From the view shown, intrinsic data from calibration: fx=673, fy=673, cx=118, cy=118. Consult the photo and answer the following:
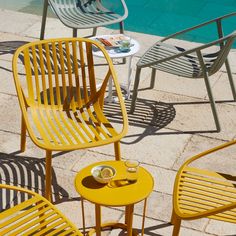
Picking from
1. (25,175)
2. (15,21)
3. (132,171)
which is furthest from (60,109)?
(15,21)

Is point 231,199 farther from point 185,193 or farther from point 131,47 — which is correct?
point 131,47

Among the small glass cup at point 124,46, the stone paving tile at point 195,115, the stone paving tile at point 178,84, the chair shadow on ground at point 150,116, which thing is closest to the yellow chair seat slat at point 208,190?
the chair shadow on ground at point 150,116

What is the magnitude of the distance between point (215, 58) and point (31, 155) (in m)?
1.95

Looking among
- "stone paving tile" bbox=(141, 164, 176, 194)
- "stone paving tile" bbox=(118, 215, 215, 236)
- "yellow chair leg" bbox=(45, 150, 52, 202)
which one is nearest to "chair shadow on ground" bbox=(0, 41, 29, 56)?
"stone paving tile" bbox=(141, 164, 176, 194)

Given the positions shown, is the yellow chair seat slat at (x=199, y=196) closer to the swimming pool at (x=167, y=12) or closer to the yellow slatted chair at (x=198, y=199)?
the yellow slatted chair at (x=198, y=199)

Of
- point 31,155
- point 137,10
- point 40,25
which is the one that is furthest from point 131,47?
point 137,10

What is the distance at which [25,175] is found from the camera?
5.21 m

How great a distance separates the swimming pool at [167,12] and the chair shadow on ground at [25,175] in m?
4.06

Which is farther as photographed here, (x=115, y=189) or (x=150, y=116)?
(x=150, y=116)

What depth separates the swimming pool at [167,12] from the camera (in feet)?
30.2

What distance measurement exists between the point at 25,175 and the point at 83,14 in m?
2.55

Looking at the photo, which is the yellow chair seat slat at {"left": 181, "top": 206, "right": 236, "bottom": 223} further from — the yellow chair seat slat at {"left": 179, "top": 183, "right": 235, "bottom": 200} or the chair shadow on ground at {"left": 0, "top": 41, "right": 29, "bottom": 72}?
the chair shadow on ground at {"left": 0, "top": 41, "right": 29, "bottom": 72}

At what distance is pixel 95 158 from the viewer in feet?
18.0

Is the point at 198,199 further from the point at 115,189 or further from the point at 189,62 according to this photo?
the point at 189,62
